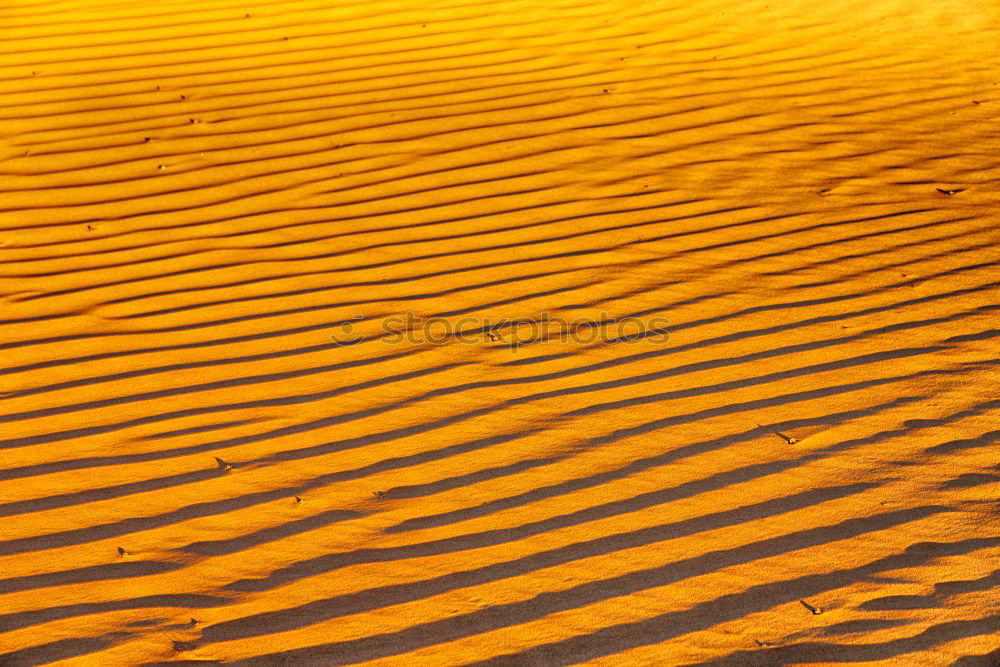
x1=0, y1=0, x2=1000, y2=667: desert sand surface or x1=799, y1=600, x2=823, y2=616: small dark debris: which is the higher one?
x1=0, y1=0, x2=1000, y2=667: desert sand surface

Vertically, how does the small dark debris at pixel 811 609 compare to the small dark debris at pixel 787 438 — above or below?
below

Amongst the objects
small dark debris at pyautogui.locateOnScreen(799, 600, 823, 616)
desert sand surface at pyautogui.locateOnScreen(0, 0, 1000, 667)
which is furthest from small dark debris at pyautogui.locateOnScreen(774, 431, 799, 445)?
small dark debris at pyautogui.locateOnScreen(799, 600, 823, 616)

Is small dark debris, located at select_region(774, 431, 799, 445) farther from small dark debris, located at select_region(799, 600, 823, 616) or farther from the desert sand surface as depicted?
small dark debris, located at select_region(799, 600, 823, 616)

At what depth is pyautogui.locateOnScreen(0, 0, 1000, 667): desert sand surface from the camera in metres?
2.23

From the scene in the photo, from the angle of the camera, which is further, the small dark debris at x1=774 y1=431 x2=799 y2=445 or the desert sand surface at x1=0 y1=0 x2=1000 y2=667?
the small dark debris at x1=774 y1=431 x2=799 y2=445

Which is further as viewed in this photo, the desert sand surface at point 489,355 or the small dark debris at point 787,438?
Result: the small dark debris at point 787,438

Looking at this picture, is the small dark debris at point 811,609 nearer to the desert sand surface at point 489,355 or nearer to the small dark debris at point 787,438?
the desert sand surface at point 489,355

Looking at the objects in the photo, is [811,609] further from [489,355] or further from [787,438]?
[489,355]

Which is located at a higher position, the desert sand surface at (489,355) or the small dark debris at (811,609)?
the desert sand surface at (489,355)

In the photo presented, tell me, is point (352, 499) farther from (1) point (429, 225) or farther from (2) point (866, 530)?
(1) point (429, 225)

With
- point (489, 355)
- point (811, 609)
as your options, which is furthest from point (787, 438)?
point (489, 355)

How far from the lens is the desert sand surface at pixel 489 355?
2.23 meters

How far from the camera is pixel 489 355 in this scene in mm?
3141

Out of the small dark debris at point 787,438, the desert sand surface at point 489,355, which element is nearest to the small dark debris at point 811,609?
the desert sand surface at point 489,355
